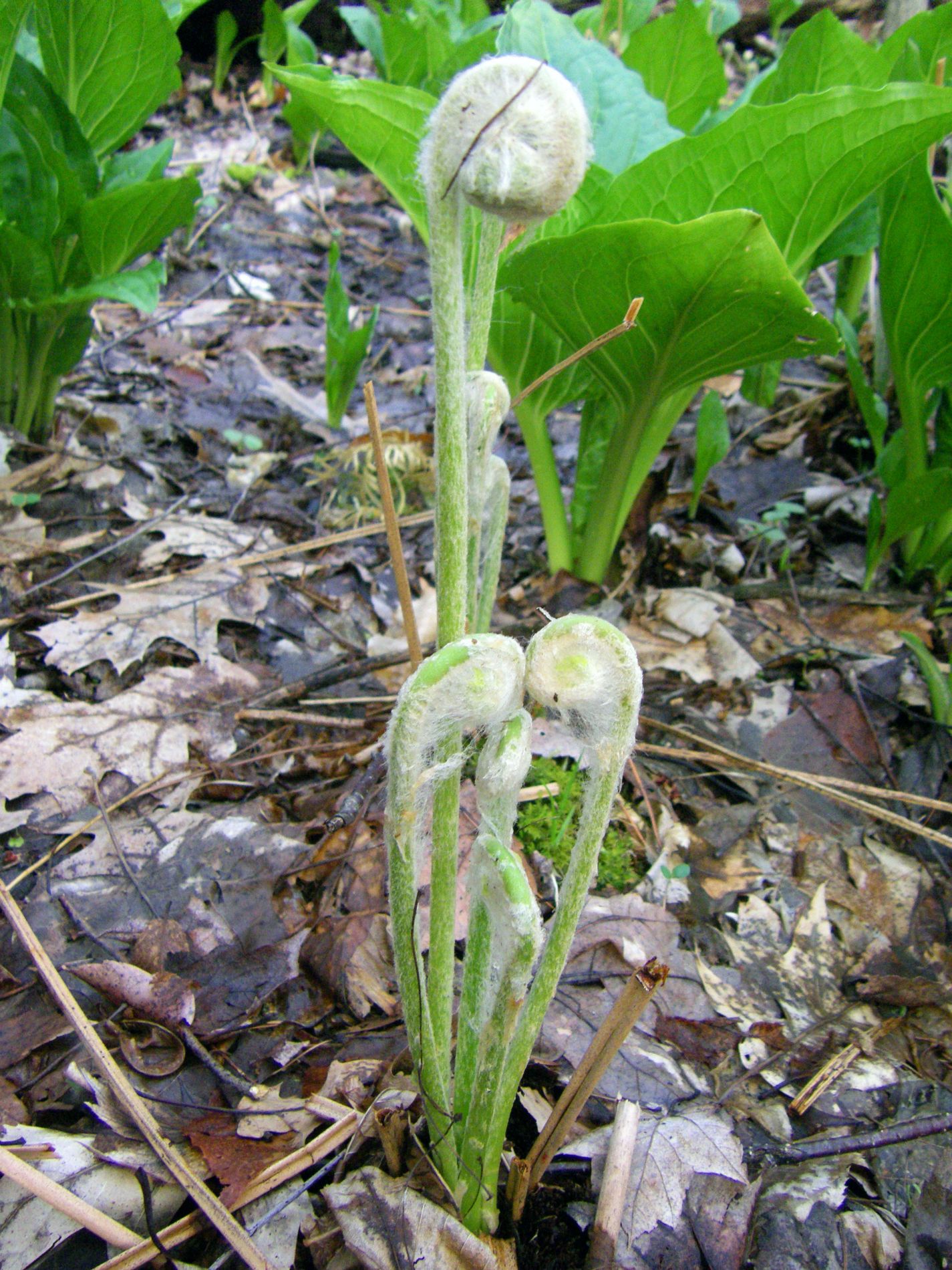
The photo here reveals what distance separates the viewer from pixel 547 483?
207cm

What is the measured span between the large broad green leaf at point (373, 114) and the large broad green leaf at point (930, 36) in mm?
1353

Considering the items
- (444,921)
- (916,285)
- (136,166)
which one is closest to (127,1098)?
(444,921)

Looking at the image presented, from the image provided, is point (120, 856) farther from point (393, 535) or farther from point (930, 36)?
point (930, 36)

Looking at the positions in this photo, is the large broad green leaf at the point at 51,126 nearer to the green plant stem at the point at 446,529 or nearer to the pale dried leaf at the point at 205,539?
the pale dried leaf at the point at 205,539

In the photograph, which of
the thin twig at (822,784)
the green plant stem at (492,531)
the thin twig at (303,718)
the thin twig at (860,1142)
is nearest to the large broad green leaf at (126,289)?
the thin twig at (303,718)

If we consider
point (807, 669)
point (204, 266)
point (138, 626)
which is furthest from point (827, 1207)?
point (204, 266)

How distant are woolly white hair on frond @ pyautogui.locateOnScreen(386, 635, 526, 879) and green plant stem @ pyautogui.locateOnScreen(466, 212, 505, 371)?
329 millimetres

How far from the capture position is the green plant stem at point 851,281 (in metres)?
2.72

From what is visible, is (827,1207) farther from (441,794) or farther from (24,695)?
(24,695)

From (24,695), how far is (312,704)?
2.03 feet

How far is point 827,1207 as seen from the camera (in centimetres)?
97

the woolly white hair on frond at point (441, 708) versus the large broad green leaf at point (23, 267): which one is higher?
the large broad green leaf at point (23, 267)

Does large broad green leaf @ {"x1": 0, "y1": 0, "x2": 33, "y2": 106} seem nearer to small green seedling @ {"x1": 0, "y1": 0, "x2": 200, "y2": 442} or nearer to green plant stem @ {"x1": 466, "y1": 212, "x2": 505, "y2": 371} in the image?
small green seedling @ {"x1": 0, "y1": 0, "x2": 200, "y2": 442}

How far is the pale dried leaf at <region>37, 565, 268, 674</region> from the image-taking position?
183cm
